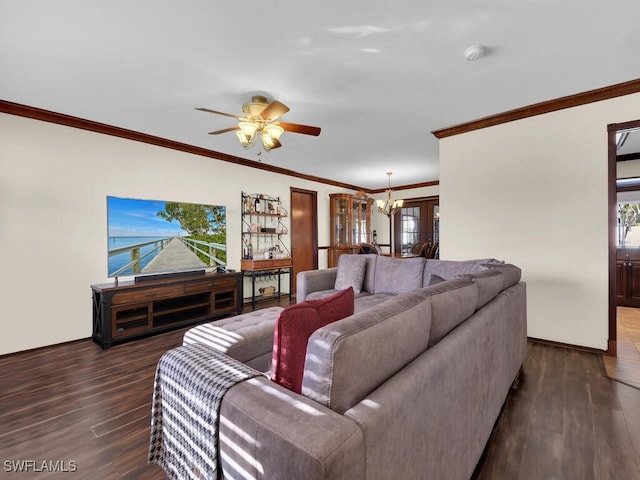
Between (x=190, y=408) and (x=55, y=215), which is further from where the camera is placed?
(x=55, y=215)

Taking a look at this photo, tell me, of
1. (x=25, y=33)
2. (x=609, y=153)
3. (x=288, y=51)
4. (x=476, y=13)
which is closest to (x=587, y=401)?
(x=609, y=153)

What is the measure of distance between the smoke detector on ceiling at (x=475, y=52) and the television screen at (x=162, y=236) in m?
3.66

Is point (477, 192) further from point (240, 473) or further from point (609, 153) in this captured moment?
point (240, 473)

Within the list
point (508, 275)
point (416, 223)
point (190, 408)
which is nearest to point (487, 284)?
point (508, 275)

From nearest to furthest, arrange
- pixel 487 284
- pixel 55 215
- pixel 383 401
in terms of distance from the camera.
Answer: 1. pixel 383 401
2. pixel 487 284
3. pixel 55 215

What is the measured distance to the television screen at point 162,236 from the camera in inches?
139

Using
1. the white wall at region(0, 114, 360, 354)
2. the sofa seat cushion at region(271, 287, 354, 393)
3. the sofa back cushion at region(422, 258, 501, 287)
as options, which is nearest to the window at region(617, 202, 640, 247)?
the sofa back cushion at region(422, 258, 501, 287)

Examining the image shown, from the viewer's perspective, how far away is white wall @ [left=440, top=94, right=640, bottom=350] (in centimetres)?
284

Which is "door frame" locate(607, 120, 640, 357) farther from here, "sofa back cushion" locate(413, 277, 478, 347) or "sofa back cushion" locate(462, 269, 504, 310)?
"sofa back cushion" locate(413, 277, 478, 347)

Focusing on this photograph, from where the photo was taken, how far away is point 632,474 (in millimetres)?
1410

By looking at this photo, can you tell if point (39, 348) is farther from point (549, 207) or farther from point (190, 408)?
point (549, 207)

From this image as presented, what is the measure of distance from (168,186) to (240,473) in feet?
13.0

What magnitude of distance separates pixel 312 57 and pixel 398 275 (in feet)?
7.21

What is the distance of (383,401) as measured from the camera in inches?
30.7
